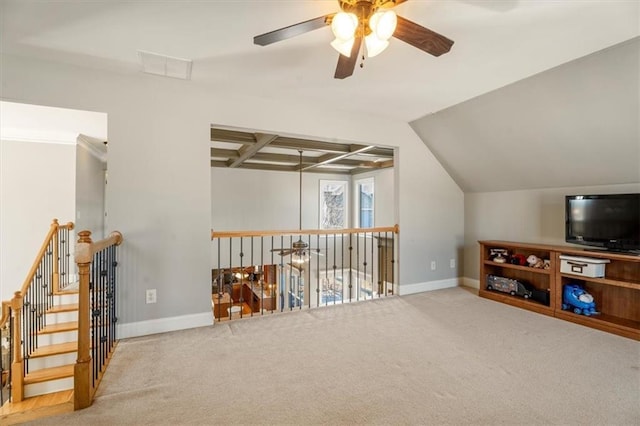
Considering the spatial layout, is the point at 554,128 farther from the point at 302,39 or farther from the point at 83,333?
the point at 83,333

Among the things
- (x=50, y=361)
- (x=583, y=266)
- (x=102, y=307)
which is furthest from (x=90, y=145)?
(x=583, y=266)

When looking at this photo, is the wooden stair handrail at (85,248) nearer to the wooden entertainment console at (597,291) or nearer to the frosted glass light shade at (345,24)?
the frosted glass light shade at (345,24)

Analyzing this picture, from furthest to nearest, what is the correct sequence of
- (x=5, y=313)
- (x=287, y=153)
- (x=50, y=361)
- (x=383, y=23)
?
(x=287, y=153), (x=50, y=361), (x=5, y=313), (x=383, y=23)

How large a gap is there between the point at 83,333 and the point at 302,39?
7.68 ft

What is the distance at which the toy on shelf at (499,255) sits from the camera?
3728 mm

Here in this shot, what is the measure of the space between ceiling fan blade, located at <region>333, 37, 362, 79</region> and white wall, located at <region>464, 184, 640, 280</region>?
3.05m

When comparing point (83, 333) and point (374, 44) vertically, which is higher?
point (374, 44)

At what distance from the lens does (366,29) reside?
172cm

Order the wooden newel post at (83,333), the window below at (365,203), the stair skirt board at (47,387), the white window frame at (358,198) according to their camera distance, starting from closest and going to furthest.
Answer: the wooden newel post at (83,333) → the stair skirt board at (47,387) → the white window frame at (358,198) → the window below at (365,203)

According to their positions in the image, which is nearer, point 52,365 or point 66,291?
point 52,365

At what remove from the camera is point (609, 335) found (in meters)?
2.70

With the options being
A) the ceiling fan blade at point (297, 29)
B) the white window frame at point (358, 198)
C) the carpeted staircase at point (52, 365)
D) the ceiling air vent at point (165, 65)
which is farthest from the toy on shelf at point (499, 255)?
the carpeted staircase at point (52, 365)

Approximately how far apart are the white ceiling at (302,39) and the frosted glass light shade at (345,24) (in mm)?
317

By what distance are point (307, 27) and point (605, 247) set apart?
345 cm
